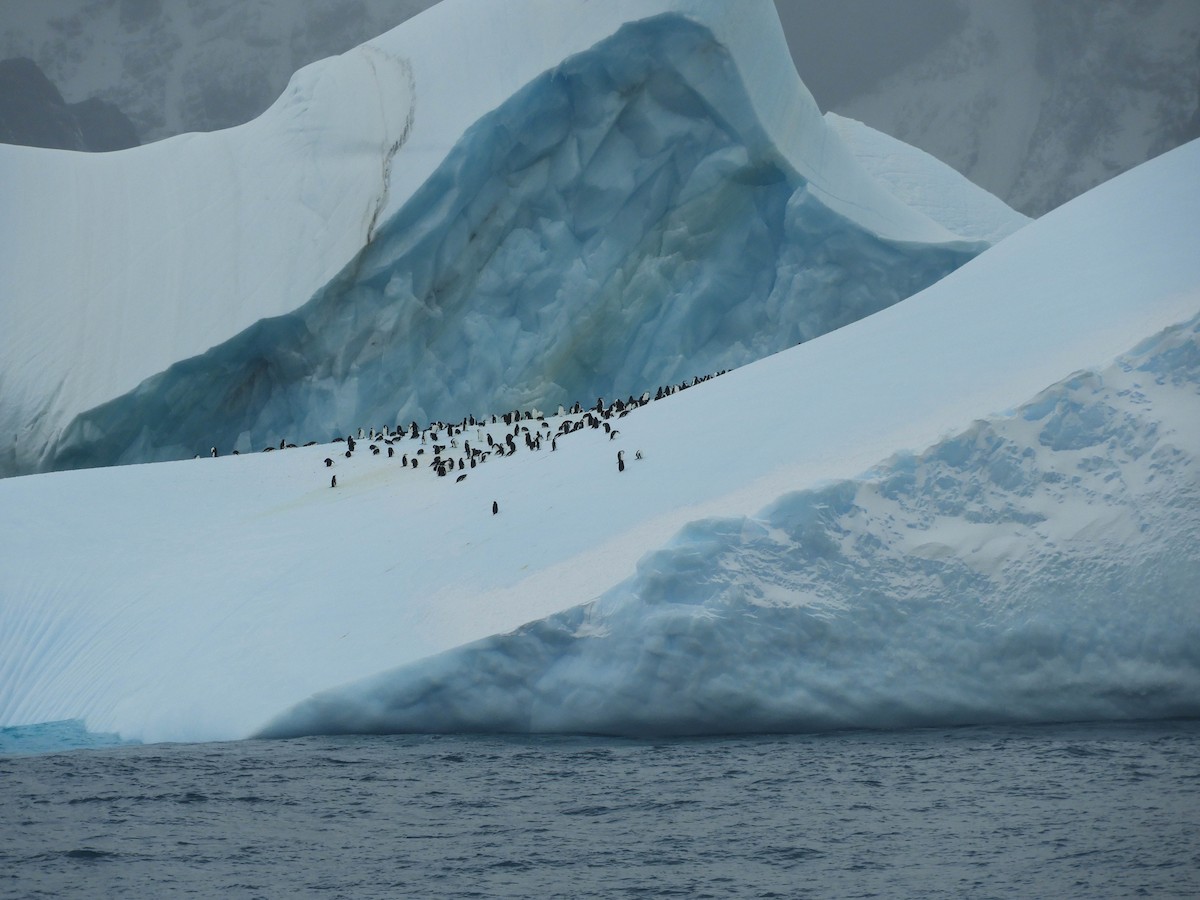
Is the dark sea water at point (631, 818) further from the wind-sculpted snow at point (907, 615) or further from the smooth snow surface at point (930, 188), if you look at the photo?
the smooth snow surface at point (930, 188)

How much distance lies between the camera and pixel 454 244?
21.9 metres

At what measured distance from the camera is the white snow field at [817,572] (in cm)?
965

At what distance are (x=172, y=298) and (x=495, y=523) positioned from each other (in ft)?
38.5

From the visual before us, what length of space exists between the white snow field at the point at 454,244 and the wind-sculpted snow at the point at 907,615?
1242 cm

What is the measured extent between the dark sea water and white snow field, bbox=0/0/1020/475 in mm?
Result: 12631

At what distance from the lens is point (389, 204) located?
69.6ft

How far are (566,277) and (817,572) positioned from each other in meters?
13.1

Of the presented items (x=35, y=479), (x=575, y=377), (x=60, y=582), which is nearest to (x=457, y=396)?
(x=575, y=377)

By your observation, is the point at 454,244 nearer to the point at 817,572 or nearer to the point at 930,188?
the point at 930,188

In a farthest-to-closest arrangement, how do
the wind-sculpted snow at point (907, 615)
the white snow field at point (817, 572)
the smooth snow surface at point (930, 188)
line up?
the smooth snow surface at point (930, 188), the white snow field at point (817, 572), the wind-sculpted snow at point (907, 615)

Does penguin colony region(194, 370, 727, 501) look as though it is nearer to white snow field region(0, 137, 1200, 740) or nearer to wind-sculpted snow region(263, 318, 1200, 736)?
white snow field region(0, 137, 1200, 740)

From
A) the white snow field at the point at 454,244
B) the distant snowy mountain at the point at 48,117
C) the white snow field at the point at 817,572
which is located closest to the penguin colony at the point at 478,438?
the white snow field at the point at 454,244

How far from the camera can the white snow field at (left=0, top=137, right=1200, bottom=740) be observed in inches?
380

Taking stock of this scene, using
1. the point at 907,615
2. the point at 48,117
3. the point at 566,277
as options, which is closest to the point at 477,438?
the point at 566,277
